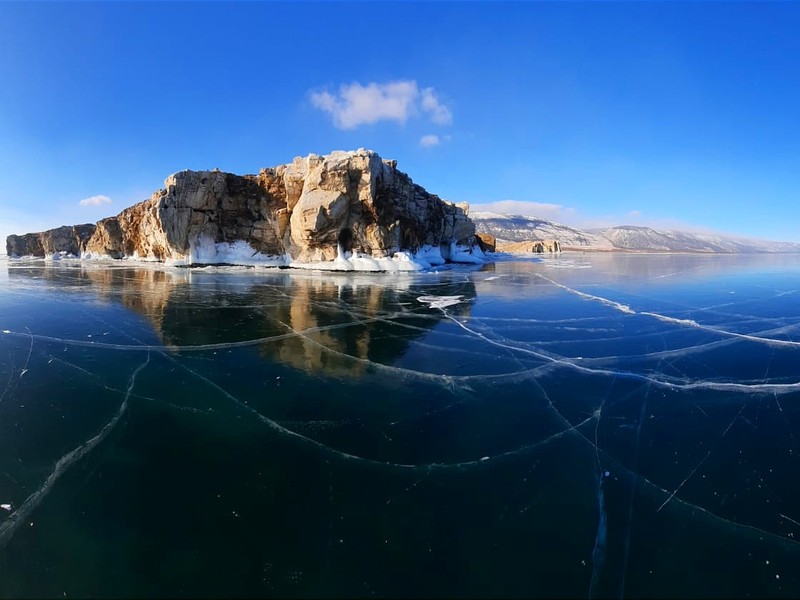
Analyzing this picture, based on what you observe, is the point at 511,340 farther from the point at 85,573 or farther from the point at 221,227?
the point at 221,227

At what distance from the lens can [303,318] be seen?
13.4 meters

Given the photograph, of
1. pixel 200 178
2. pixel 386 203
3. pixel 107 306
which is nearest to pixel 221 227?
pixel 200 178

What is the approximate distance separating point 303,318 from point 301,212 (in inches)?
1060

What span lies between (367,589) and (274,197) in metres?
48.3

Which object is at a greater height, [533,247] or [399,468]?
[533,247]

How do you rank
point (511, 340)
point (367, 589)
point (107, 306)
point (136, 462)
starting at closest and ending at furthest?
point (367, 589)
point (136, 462)
point (511, 340)
point (107, 306)

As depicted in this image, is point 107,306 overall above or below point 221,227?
below

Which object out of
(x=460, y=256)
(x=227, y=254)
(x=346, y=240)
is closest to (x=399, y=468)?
(x=346, y=240)

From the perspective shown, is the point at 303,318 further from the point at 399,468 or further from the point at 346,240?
the point at 346,240

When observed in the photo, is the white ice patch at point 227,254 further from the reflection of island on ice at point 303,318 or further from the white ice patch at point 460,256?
the white ice patch at point 460,256

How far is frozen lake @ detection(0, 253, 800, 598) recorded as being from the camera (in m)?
3.05

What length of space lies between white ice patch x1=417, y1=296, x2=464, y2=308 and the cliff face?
70.4 feet

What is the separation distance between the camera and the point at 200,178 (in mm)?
45219

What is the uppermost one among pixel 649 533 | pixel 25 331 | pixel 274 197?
pixel 274 197
